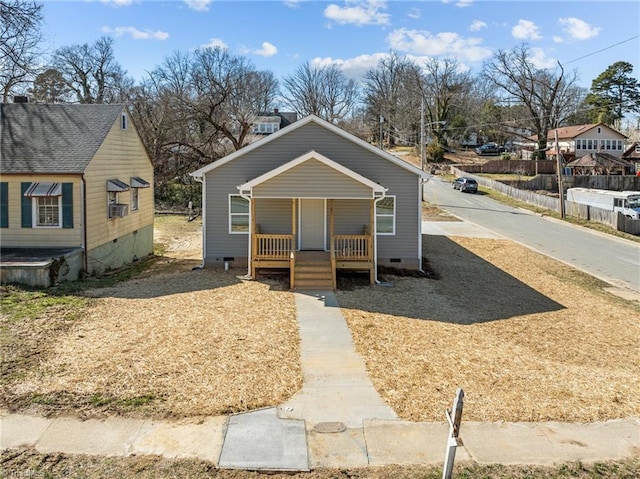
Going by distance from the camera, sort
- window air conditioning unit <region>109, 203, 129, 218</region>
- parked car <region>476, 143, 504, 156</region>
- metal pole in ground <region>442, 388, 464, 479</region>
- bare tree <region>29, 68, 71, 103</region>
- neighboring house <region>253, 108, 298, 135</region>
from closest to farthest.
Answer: metal pole in ground <region>442, 388, 464, 479</region>
window air conditioning unit <region>109, 203, 129, 218</region>
bare tree <region>29, 68, 71, 103</region>
neighboring house <region>253, 108, 298, 135</region>
parked car <region>476, 143, 504, 156</region>

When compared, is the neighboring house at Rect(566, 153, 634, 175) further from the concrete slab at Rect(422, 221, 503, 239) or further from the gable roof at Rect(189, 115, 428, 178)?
the gable roof at Rect(189, 115, 428, 178)

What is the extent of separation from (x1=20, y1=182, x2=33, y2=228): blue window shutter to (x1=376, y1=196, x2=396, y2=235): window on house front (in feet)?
36.2

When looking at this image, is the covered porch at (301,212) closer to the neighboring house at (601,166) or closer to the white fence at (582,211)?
the white fence at (582,211)

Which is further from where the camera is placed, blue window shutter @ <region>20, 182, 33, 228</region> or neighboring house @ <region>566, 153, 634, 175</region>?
neighboring house @ <region>566, 153, 634, 175</region>

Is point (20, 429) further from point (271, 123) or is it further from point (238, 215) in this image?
point (271, 123)

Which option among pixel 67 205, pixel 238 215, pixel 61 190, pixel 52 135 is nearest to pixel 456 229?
pixel 238 215

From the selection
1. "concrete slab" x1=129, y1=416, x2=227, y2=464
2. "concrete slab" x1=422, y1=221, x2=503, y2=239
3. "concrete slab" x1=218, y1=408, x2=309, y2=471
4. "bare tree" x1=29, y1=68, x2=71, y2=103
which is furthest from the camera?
"bare tree" x1=29, y1=68, x2=71, y2=103

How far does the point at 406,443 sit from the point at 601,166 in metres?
56.0

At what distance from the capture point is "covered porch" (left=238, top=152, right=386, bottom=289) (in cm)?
1412

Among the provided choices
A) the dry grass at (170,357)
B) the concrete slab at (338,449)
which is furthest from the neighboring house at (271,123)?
the concrete slab at (338,449)

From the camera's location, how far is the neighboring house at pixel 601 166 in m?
52.7

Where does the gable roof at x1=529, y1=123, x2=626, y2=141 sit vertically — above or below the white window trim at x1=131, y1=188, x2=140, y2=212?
above

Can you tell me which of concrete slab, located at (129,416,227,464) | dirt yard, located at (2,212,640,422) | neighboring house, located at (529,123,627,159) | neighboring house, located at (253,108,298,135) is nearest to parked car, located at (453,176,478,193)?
neighboring house, located at (529,123,627,159)

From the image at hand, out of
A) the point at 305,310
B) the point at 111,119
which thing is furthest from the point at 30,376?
the point at 111,119
